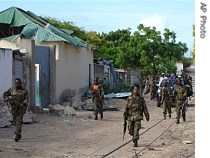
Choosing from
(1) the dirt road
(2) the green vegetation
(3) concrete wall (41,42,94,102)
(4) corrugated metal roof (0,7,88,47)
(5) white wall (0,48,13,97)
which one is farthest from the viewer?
(2) the green vegetation

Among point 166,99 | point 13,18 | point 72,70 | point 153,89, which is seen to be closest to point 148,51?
point 153,89

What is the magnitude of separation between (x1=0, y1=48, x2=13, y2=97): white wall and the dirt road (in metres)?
1.71

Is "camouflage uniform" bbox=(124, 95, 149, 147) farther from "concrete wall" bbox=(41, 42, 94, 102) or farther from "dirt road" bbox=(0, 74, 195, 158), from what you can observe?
"concrete wall" bbox=(41, 42, 94, 102)

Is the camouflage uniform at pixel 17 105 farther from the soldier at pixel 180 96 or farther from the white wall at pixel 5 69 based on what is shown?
the soldier at pixel 180 96

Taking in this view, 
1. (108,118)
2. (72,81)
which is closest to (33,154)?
(108,118)

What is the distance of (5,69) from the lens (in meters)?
16.7

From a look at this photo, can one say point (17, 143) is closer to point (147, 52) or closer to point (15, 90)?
point (15, 90)

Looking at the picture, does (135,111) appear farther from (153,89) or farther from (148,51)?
(148,51)

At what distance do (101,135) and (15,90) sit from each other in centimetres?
312

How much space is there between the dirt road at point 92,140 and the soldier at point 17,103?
0.41 m

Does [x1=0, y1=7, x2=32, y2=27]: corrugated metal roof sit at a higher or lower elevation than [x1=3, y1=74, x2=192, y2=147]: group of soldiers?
higher

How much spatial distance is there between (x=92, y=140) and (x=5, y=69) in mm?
5595

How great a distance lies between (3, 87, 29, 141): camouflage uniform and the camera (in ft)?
37.8

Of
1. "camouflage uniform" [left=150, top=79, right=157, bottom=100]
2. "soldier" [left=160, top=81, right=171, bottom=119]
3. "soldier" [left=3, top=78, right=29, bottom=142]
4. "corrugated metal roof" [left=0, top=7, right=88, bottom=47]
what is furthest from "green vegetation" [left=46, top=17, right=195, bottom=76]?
→ "soldier" [left=3, top=78, right=29, bottom=142]
